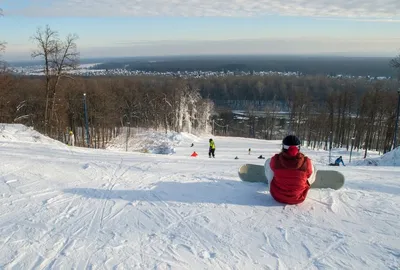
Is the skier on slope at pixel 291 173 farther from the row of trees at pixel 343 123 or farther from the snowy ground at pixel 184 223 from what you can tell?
the row of trees at pixel 343 123

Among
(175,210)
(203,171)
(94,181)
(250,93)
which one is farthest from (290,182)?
(250,93)

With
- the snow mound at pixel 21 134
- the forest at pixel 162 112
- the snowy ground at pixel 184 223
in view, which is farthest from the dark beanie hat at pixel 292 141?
the forest at pixel 162 112

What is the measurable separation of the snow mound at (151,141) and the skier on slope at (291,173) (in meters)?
27.2

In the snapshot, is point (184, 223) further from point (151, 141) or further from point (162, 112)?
point (162, 112)

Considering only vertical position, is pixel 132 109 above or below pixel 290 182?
below

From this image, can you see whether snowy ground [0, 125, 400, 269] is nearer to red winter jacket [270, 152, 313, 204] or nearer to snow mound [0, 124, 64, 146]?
red winter jacket [270, 152, 313, 204]

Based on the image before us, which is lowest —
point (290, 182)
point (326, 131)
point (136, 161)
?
point (326, 131)

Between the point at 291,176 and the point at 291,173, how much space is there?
0.06 metres

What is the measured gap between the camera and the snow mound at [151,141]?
36.2 meters

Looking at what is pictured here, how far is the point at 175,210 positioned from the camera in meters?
5.45

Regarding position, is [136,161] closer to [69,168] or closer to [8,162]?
[69,168]

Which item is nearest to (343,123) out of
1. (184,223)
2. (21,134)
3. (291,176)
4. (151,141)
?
(151,141)

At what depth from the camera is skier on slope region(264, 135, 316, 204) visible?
17.4 feet

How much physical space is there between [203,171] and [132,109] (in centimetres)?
5119
